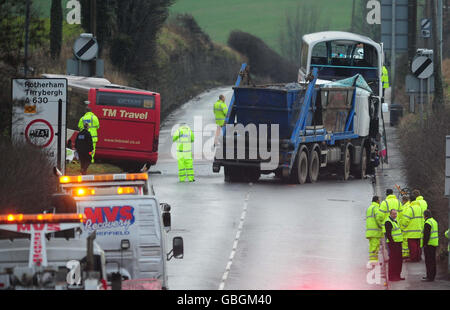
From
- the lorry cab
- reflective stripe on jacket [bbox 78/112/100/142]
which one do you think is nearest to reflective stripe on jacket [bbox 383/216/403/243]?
reflective stripe on jacket [bbox 78/112/100/142]

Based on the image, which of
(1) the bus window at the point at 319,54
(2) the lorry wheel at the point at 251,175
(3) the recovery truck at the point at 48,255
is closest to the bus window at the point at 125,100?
(2) the lorry wheel at the point at 251,175

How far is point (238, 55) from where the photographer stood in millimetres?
97625

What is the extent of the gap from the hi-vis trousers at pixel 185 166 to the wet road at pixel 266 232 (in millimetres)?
304

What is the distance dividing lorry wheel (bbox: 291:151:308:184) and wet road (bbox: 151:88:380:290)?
29 cm

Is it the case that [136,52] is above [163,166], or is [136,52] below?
above

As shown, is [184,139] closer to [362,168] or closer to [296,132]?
[296,132]

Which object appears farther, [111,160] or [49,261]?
[111,160]

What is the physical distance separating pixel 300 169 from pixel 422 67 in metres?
4.37

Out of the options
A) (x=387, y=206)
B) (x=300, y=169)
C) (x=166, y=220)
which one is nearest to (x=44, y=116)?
(x=166, y=220)

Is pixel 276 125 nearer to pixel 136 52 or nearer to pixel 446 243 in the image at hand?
pixel 446 243

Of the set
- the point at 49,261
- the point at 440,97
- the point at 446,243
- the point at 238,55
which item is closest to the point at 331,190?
the point at 440,97

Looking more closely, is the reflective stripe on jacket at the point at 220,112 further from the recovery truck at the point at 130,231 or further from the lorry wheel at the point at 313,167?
the recovery truck at the point at 130,231

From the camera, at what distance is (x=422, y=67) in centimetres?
2975
